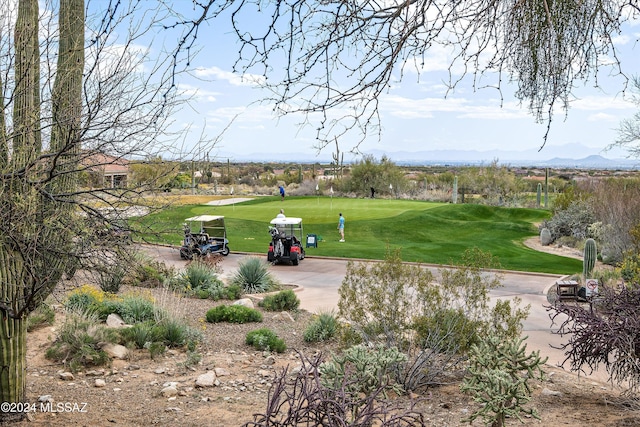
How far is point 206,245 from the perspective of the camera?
2333 cm

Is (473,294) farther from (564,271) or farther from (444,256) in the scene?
(444,256)

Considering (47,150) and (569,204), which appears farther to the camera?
(569,204)

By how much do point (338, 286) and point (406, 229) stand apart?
17268 millimetres

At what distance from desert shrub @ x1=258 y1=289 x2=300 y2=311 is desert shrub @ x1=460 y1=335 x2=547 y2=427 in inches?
291

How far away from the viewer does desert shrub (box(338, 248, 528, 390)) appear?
29.9 ft

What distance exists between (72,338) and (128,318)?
7.06 ft

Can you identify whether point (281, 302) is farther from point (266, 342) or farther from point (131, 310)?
point (266, 342)

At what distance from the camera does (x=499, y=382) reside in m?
6.30

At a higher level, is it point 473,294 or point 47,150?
point 47,150

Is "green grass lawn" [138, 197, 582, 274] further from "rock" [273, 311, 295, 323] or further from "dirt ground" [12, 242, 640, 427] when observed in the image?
"dirt ground" [12, 242, 640, 427]

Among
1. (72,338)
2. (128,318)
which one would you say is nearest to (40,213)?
(72,338)

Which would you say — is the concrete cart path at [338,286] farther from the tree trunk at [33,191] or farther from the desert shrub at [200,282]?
the tree trunk at [33,191]

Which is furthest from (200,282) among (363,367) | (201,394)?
(363,367)

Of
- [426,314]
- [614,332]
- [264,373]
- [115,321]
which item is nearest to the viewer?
[614,332]
